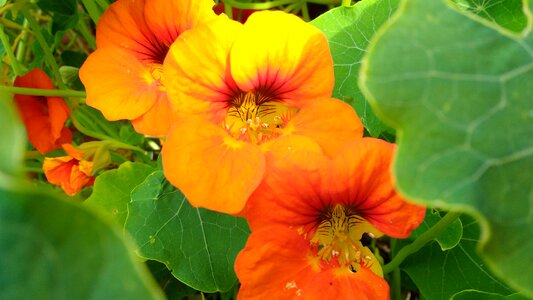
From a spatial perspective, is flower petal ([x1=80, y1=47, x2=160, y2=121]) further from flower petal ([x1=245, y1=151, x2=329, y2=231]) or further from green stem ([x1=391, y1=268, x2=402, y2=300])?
green stem ([x1=391, y1=268, x2=402, y2=300])

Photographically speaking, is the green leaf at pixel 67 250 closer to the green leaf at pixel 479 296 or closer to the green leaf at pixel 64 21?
the green leaf at pixel 479 296

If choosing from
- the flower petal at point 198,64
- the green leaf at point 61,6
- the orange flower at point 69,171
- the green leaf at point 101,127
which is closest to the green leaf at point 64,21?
the green leaf at point 61,6

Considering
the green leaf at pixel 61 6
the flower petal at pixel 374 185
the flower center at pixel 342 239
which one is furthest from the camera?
the green leaf at pixel 61 6

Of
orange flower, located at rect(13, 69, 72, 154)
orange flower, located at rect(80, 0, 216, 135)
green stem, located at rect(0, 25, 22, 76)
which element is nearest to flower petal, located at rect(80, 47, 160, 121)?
orange flower, located at rect(80, 0, 216, 135)

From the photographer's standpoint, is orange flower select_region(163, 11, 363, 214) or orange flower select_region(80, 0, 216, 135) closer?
orange flower select_region(163, 11, 363, 214)

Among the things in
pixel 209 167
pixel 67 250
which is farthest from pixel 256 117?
pixel 67 250

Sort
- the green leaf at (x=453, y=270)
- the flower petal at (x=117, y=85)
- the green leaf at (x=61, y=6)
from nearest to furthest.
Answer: the flower petal at (x=117, y=85) → the green leaf at (x=453, y=270) → the green leaf at (x=61, y=6)

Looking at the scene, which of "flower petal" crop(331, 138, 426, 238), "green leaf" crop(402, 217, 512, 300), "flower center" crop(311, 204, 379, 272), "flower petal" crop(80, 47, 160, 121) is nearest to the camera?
"flower petal" crop(331, 138, 426, 238)
